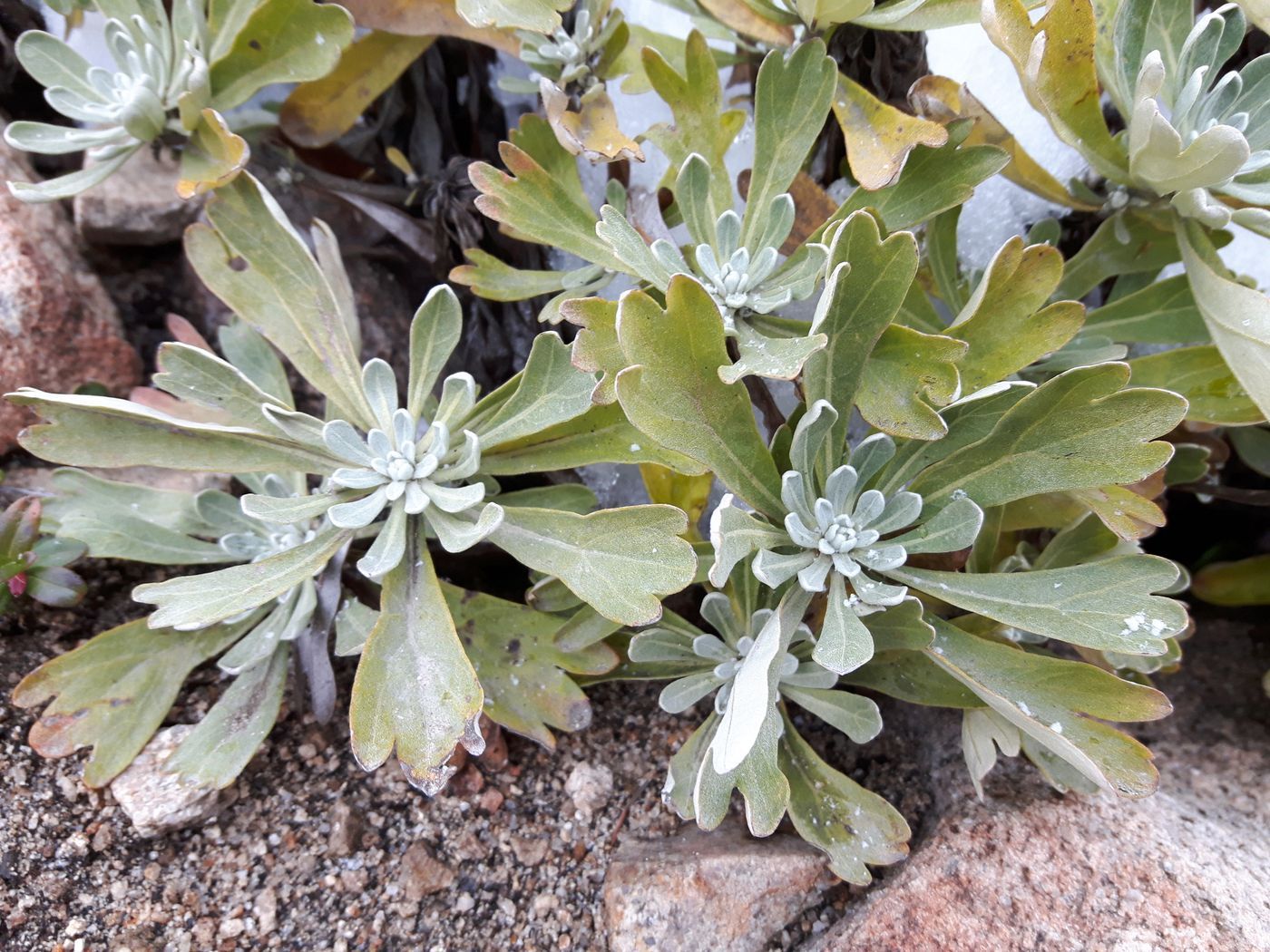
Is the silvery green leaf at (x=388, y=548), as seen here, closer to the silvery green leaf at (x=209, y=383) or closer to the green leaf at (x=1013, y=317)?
the silvery green leaf at (x=209, y=383)

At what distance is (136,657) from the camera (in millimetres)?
1346

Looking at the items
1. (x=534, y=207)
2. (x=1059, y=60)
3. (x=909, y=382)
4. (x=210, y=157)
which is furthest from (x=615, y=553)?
(x=210, y=157)

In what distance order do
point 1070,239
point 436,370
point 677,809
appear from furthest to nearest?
point 1070,239 → point 436,370 → point 677,809

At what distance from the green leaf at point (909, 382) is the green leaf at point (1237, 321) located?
40 cm

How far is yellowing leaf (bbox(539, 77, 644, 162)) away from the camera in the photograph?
1.21 metres

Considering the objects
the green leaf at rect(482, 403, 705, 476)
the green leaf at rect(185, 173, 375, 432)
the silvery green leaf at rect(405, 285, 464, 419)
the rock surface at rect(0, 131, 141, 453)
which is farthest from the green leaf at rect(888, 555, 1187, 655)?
the rock surface at rect(0, 131, 141, 453)

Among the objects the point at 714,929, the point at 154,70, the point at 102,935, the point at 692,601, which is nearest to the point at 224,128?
the point at 154,70

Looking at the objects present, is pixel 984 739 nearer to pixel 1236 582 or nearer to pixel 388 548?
pixel 1236 582

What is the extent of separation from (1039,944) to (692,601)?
27.7 inches

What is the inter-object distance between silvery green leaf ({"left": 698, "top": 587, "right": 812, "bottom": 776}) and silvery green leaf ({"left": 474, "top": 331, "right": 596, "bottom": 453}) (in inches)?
15.4

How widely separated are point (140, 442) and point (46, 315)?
62 cm

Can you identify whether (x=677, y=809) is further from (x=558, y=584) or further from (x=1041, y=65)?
(x=1041, y=65)

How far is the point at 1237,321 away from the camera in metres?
1.14

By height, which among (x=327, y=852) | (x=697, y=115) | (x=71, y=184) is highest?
(x=697, y=115)
